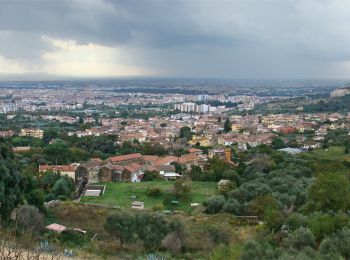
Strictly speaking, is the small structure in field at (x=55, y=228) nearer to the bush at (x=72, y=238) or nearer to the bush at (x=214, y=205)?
the bush at (x=72, y=238)

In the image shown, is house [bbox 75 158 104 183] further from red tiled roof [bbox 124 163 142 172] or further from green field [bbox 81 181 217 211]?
green field [bbox 81 181 217 211]

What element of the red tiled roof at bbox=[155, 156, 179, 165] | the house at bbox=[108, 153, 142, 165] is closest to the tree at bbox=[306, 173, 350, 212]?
the red tiled roof at bbox=[155, 156, 179, 165]

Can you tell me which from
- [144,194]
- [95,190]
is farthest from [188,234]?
[95,190]

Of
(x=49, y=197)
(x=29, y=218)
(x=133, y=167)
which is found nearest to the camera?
(x=29, y=218)

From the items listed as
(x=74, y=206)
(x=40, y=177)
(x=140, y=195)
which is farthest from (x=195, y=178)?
(x=74, y=206)

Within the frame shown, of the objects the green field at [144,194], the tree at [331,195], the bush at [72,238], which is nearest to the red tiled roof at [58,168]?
the green field at [144,194]

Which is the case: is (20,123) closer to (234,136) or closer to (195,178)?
(234,136)

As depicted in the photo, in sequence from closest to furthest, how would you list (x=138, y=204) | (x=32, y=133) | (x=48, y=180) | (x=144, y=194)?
1. (x=138, y=204)
2. (x=144, y=194)
3. (x=48, y=180)
4. (x=32, y=133)

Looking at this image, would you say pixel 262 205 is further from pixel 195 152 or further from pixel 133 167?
pixel 195 152
